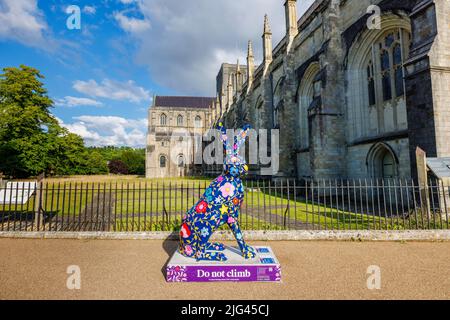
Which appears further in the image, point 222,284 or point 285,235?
point 285,235

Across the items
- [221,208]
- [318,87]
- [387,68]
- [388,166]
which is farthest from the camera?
[318,87]

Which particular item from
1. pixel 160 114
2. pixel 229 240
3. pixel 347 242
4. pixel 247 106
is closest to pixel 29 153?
pixel 247 106

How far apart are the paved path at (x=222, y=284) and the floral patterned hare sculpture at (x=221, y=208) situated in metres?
0.59

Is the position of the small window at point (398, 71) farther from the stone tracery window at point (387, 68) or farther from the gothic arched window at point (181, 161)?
the gothic arched window at point (181, 161)

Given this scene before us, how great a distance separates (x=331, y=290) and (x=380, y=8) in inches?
527

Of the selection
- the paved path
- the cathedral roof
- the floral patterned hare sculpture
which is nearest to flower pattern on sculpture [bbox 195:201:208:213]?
the floral patterned hare sculpture

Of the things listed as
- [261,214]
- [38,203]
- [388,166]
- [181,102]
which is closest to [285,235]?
[261,214]

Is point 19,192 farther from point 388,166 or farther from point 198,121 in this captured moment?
point 198,121

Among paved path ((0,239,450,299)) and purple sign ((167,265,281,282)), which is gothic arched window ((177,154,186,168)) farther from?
purple sign ((167,265,281,282))

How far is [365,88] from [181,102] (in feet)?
204

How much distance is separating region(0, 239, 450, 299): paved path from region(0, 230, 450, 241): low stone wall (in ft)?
0.91

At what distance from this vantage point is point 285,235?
6.35 meters

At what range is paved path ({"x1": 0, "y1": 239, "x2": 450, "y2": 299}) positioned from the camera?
11.5ft

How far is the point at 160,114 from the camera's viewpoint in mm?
64000
